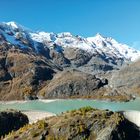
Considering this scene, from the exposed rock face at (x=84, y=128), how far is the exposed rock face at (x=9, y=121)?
1702 inches

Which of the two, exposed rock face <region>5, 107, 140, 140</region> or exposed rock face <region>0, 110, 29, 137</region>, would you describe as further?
exposed rock face <region>0, 110, 29, 137</region>

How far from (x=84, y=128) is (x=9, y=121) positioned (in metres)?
52.6

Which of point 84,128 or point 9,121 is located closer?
point 84,128

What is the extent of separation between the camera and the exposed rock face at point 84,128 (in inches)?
1720

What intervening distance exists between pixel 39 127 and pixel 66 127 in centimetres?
357

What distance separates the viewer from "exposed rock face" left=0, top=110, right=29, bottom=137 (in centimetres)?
9081

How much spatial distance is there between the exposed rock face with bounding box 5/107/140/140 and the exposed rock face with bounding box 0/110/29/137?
142 feet

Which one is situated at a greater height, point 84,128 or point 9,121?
point 9,121

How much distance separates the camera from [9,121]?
310 feet

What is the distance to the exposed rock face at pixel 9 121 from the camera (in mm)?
90812

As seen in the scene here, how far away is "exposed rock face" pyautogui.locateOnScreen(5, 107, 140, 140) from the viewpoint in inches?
1720

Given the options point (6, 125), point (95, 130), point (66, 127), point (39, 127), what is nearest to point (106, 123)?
point (95, 130)

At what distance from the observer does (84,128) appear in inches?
1759

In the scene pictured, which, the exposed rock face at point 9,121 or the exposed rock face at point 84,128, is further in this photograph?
the exposed rock face at point 9,121
